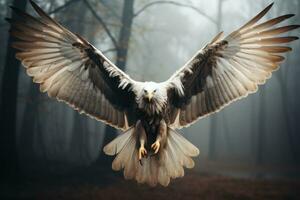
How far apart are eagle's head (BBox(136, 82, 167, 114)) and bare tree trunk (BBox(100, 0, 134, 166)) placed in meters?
7.48

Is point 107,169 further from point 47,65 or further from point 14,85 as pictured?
point 47,65

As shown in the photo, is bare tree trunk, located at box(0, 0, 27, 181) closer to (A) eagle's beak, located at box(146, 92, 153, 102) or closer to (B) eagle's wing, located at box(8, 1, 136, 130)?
(B) eagle's wing, located at box(8, 1, 136, 130)

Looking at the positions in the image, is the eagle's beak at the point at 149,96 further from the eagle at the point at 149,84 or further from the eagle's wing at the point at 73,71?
the eagle's wing at the point at 73,71

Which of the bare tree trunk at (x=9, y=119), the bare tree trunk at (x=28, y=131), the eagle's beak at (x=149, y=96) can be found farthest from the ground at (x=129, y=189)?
the bare tree trunk at (x=28, y=131)

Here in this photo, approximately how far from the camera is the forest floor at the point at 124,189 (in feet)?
32.4

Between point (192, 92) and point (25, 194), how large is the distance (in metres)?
6.28

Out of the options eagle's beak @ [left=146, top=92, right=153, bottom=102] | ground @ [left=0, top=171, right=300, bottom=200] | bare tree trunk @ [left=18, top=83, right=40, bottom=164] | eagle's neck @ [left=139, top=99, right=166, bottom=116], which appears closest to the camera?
eagle's beak @ [left=146, top=92, right=153, bottom=102]

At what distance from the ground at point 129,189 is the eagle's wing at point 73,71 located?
451 cm

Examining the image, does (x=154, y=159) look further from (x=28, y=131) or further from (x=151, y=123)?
(x=28, y=131)

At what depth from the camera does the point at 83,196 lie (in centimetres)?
983

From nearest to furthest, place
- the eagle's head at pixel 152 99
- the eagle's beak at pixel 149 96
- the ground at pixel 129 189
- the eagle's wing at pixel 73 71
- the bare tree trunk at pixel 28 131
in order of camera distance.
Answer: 1. the eagle's beak at pixel 149 96
2. the eagle's head at pixel 152 99
3. the eagle's wing at pixel 73 71
4. the ground at pixel 129 189
5. the bare tree trunk at pixel 28 131

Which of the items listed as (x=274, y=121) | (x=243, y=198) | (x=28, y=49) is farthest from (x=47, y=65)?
(x=274, y=121)

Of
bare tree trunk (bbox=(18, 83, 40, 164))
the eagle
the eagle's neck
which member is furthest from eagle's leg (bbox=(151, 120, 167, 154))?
bare tree trunk (bbox=(18, 83, 40, 164))

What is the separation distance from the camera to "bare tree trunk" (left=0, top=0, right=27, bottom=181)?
34.3 feet
